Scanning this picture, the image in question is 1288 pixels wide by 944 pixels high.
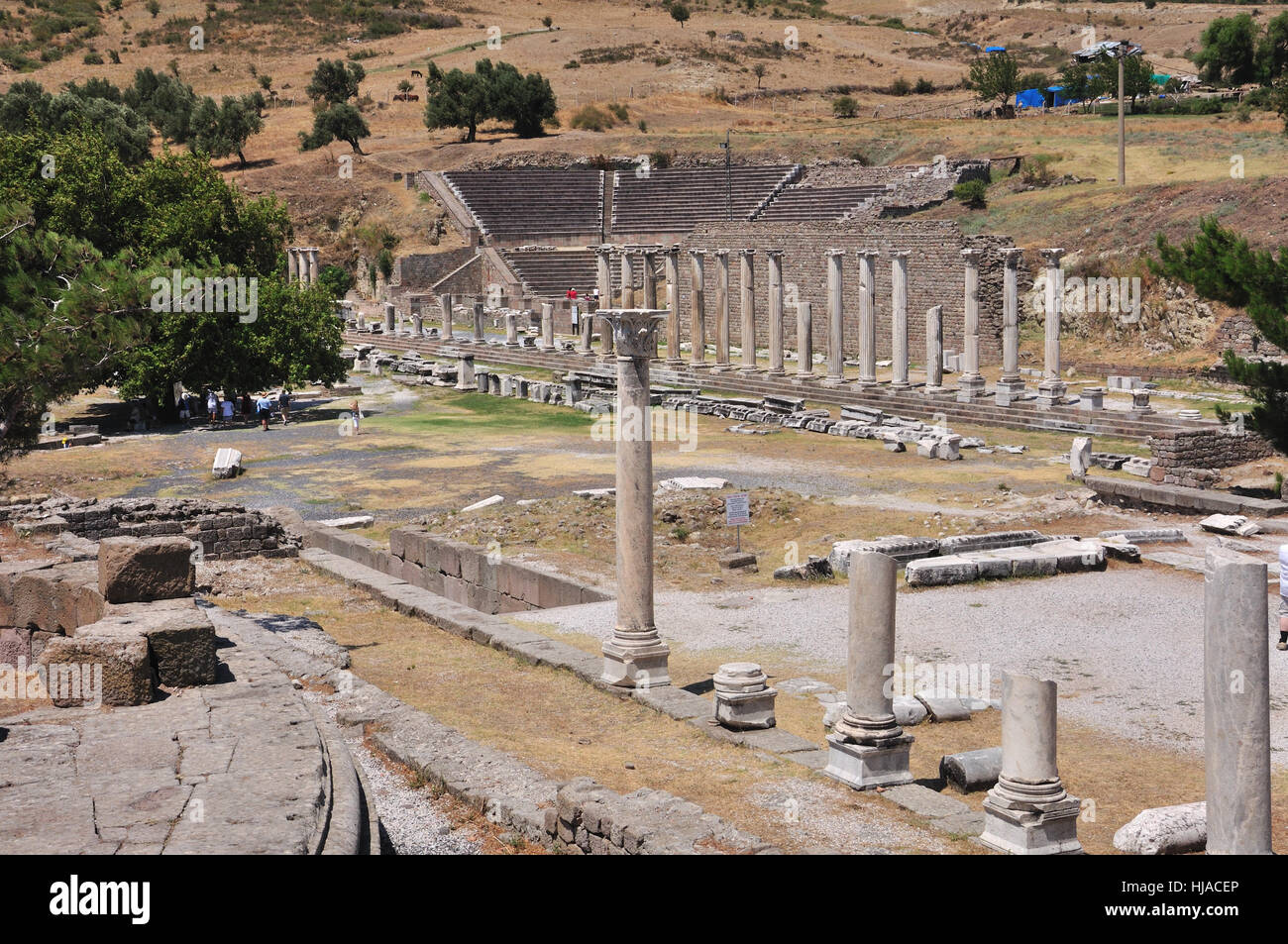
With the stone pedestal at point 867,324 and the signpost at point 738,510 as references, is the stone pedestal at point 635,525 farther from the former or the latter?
the stone pedestal at point 867,324

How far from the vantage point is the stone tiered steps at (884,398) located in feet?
101

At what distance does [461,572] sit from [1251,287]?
12378mm

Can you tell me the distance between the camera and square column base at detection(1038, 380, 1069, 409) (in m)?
32.8

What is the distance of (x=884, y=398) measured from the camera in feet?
120

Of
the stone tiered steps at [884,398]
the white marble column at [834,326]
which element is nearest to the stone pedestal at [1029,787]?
the stone tiered steps at [884,398]

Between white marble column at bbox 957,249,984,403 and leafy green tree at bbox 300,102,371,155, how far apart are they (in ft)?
167

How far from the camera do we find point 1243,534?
2061cm

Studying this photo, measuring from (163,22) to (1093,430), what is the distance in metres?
102

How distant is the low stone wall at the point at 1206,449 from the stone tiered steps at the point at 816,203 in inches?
1252

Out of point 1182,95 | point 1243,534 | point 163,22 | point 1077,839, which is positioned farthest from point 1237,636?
point 163,22

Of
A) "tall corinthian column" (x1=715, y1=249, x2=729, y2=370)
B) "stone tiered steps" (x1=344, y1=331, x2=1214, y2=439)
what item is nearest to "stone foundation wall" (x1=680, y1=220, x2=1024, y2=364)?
"stone tiered steps" (x1=344, y1=331, x2=1214, y2=439)
